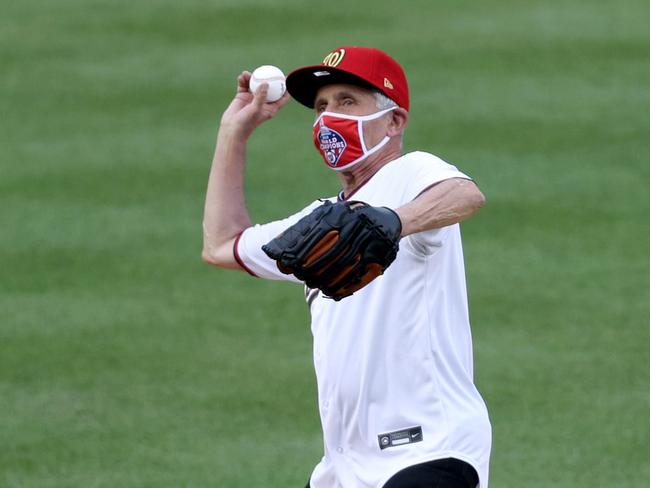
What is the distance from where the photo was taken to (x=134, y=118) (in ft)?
37.8

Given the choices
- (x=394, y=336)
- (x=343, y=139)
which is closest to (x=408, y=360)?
(x=394, y=336)

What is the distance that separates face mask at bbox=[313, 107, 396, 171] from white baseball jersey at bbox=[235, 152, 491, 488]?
16cm

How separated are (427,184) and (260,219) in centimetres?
571

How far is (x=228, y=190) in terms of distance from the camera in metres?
4.85

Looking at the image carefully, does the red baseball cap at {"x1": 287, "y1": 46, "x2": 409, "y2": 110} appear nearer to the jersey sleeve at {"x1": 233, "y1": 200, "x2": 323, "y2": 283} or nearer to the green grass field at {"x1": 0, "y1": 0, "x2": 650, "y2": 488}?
the jersey sleeve at {"x1": 233, "y1": 200, "x2": 323, "y2": 283}

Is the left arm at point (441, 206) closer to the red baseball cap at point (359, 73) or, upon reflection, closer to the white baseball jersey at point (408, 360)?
the white baseball jersey at point (408, 360)

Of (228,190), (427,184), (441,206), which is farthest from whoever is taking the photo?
(228,190)

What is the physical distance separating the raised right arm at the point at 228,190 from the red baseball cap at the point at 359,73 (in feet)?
1.12

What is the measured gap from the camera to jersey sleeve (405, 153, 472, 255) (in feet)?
13.2

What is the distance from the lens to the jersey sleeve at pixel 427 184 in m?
4.03

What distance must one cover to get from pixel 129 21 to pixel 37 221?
4288 mm

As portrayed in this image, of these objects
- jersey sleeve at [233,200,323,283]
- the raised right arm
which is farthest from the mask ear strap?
the raised right arm

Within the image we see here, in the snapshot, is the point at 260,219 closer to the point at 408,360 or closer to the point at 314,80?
the point at 314,80

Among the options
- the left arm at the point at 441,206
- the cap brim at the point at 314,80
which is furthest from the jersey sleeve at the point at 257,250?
the left arm at the point at 441,206
